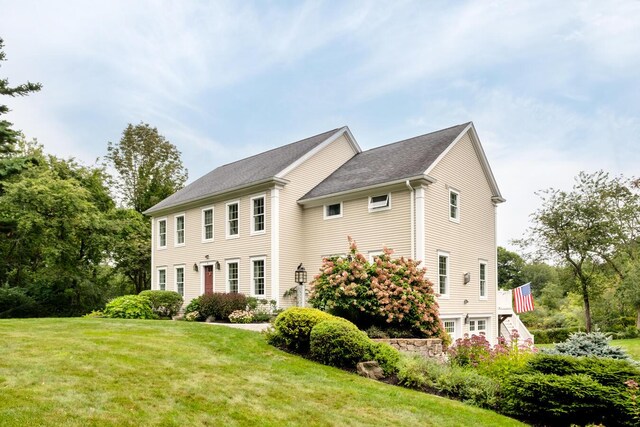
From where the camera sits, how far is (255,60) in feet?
56.2

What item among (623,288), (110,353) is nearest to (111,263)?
(110,353)

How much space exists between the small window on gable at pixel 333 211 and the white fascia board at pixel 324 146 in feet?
6.86

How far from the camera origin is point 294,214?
64.0ft

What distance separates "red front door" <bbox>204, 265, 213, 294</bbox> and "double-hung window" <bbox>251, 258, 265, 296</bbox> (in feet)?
10.1

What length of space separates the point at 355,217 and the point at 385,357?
8421 mm

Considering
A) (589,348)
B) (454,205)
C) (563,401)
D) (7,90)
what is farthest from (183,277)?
(563,401)

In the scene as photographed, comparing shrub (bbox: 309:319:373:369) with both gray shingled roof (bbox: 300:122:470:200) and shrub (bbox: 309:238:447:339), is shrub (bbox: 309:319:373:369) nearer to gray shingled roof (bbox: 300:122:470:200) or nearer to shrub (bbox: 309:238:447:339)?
shrub (bbox: 309:238:447:339)

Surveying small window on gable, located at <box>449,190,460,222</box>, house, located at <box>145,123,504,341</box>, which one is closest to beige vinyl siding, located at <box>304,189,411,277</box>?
house, located at <box>145,123,504,341</box>

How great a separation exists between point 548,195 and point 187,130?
22.1 meters

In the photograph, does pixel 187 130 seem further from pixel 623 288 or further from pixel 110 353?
pixel 623 288

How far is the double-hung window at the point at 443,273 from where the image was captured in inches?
681

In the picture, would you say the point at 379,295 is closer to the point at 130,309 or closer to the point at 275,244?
the point at 275,244

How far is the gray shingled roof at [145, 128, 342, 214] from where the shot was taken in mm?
20391

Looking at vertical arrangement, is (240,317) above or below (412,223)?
below
